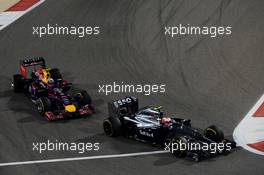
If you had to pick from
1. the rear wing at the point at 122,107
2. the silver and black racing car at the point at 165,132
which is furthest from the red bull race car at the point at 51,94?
the silver and black racing car at the point at 165,132

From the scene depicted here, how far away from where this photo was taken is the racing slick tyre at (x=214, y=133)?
21219 millimetres

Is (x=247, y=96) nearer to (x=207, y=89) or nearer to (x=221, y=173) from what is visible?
(x=207, y=89)

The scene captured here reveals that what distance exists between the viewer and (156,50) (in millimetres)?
30016

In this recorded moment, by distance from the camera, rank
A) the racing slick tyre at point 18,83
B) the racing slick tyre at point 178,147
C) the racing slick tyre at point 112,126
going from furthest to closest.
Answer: the racing slick tyre at point 18,83, the racing slick tyre at point 112,126, the racing slick tyre at point 178,147

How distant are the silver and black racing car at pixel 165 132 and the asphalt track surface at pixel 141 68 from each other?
30 cm

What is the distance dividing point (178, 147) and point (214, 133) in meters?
1.46

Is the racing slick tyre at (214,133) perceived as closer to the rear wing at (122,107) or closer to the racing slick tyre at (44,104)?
the rear wing at (122,107)

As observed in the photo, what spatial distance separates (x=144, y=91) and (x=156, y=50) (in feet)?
12.8

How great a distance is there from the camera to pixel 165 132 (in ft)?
70.4

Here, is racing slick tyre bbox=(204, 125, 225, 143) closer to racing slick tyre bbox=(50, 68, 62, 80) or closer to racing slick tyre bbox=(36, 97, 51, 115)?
racing slick tyre bbox=(36, 97, 51, 115)

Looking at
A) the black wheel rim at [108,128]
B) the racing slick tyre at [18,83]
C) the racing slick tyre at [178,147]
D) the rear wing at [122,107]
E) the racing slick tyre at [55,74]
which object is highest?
the racing slick tyre at [55,74]

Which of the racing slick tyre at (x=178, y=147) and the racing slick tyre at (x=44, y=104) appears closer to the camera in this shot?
the racing slick tyre at (x=178, y=147)

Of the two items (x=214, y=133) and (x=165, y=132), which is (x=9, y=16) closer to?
(x=165, y=132)

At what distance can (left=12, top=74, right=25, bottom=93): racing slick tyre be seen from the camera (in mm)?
26594
